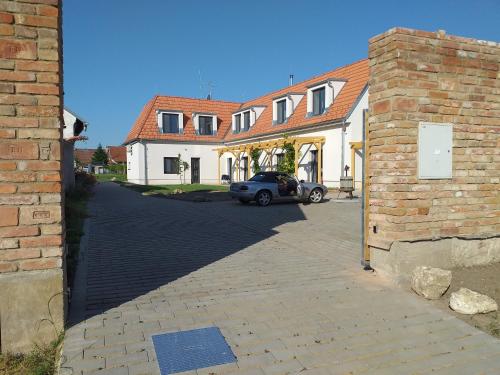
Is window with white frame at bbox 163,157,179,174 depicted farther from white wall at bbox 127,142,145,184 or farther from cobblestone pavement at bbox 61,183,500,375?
cobblestone pavement at bbox 61,183,500,375

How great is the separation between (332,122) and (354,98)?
1780 millimetres

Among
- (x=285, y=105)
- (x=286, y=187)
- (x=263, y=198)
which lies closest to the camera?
(x=263, y=198)

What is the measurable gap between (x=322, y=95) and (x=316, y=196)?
10.3 m

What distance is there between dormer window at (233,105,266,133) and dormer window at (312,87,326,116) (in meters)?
7.85

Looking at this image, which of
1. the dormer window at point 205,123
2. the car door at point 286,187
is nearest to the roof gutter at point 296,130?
the dormer window at point 205,123

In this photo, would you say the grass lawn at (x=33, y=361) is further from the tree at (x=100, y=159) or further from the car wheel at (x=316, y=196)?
the tree at (x=100, y=159)

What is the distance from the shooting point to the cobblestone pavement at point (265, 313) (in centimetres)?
319

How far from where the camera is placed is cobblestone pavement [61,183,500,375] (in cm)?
319

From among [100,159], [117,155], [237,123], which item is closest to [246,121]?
[237,123]

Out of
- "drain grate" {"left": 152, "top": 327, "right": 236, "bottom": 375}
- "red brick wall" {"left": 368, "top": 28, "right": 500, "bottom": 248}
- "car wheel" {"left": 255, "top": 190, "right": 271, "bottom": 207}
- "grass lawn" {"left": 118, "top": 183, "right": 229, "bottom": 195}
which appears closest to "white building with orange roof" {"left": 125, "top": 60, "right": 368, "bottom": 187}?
"grass lawn" {"left": 118, "top": 183, "right": 229, "bottom": 195}

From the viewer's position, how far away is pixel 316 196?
17125 mm

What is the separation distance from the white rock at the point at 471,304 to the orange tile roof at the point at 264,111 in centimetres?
1820

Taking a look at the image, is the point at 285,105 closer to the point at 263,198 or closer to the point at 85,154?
the point at 263,198

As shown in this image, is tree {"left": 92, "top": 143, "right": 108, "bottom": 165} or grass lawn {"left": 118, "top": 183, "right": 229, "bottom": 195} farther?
tree {"left": 92, "top": 143, "right": 108, "bottom": 165}
